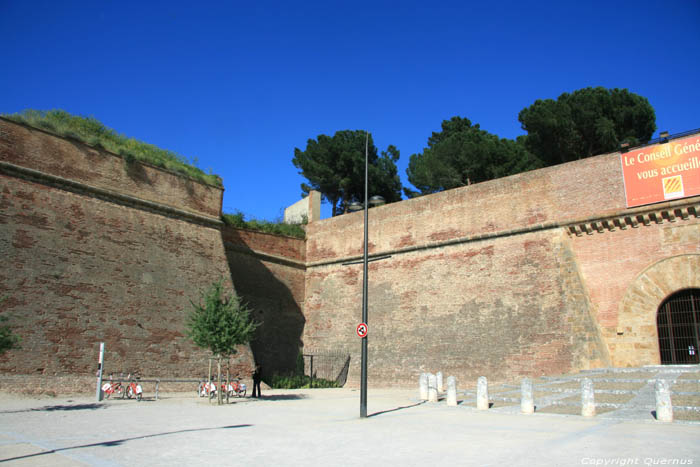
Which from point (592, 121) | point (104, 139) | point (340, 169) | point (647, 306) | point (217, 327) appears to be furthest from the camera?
point (340, 169)

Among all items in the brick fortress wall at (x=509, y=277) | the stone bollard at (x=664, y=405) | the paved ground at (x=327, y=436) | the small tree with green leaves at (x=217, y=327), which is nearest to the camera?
the paved ground at (x=327, y=436)

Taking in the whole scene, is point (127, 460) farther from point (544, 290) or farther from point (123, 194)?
point (544, 290)

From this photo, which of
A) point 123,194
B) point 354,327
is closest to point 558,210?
point 354,327

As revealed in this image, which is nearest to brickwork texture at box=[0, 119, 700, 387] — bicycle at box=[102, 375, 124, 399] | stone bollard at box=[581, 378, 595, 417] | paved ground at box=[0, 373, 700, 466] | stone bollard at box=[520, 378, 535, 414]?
bicycle at box=[102, 375, 124, 399]

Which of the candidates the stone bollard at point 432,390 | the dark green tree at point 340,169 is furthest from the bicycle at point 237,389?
the dark green tree at point 340,169

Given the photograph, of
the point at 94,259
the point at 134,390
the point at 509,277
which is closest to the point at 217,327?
the point at 134,390

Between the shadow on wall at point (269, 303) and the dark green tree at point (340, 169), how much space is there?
483 inches

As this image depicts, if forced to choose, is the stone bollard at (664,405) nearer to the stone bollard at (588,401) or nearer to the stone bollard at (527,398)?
the stone bollard at (588,401)

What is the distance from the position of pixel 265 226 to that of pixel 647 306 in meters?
14.8

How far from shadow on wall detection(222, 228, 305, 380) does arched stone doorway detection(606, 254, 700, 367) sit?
12.4m

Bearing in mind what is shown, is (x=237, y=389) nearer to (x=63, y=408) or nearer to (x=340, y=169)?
(x=63, y=408)

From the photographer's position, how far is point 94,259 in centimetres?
1525

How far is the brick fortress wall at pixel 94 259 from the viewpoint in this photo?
44.9 ft

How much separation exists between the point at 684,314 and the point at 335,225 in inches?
545
